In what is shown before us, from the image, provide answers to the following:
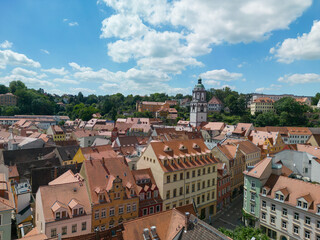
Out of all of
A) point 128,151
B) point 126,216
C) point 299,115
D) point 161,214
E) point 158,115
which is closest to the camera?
point 161,214

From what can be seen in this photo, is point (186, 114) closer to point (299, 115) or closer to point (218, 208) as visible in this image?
point (299, 115)

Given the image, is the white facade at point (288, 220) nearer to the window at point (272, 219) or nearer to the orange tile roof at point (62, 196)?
the window at point (272, 219)

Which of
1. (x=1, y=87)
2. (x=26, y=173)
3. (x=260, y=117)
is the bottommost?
(x=26, y=173)

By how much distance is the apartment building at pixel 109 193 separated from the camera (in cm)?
2888

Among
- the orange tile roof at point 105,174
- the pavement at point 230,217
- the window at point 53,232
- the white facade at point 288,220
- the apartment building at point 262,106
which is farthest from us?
the apartment building at point 262,106

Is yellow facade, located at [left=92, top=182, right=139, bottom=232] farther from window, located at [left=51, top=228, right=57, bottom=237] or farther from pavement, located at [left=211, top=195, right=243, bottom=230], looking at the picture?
pavement, located at [left=211, top=195, right=243, bottom=230]

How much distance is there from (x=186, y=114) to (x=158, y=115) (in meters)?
19.8

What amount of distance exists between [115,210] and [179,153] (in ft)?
45.3

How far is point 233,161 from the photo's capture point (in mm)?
47750

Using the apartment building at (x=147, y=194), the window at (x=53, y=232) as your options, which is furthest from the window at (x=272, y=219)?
the window at (x=53, y=232)

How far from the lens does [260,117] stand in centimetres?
12569

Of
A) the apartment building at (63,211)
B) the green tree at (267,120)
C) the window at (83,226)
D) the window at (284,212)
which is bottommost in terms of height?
the window at (83,226)

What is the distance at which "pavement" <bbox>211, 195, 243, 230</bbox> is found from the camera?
3682 cm

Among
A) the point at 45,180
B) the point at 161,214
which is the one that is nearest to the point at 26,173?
the point at 45,180
